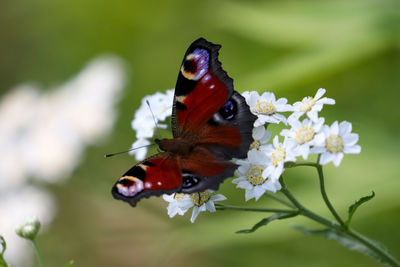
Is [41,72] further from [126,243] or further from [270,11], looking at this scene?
[270,11]

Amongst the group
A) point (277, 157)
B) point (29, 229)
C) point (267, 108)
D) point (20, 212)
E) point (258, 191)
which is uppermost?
→ point (267, 108)

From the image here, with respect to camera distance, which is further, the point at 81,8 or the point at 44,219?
the point at 81,8

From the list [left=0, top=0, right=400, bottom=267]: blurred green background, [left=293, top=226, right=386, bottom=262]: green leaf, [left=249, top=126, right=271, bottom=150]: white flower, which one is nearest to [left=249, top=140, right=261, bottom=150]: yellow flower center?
[left=249, top=126, right=271, bottom=150]: white flower

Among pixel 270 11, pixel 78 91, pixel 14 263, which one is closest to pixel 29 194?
pixel 14 263

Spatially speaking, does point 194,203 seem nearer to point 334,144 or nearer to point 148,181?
point 148,181

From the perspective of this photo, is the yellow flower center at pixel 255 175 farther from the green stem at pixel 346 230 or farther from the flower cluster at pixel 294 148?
the green stem at pixel 346 230

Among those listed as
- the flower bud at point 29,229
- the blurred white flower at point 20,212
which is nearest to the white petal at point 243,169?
the flower bud at point 29,229

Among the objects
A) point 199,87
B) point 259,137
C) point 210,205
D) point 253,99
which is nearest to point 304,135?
point 259,137
